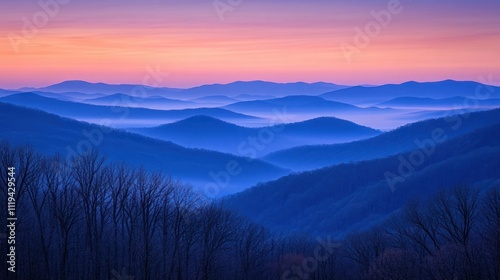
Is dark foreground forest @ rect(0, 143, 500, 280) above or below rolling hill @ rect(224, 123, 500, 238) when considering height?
below

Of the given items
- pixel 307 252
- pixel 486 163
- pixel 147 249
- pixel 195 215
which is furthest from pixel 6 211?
pixel 486 163

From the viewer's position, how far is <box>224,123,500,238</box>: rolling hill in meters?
113

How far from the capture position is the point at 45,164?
136ft

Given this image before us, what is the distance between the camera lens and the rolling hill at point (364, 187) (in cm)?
11300

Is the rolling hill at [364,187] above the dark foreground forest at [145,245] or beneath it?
above

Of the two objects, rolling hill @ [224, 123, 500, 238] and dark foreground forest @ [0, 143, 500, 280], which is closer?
dark foreground forest @ [0, 143, 500, 280]

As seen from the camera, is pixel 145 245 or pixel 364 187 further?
pixel 364 187

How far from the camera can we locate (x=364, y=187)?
13212 centimetres

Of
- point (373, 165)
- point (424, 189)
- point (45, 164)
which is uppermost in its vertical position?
point (373, 165)

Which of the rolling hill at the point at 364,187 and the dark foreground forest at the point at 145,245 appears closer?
the dark foreground forest at the point at 145,245

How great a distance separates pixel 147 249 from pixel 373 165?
116301mm

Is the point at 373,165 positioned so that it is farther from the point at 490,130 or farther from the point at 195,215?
the point at 195,215

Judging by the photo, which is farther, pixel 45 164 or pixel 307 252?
pixel 307 252

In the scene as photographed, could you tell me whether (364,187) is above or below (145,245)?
above
